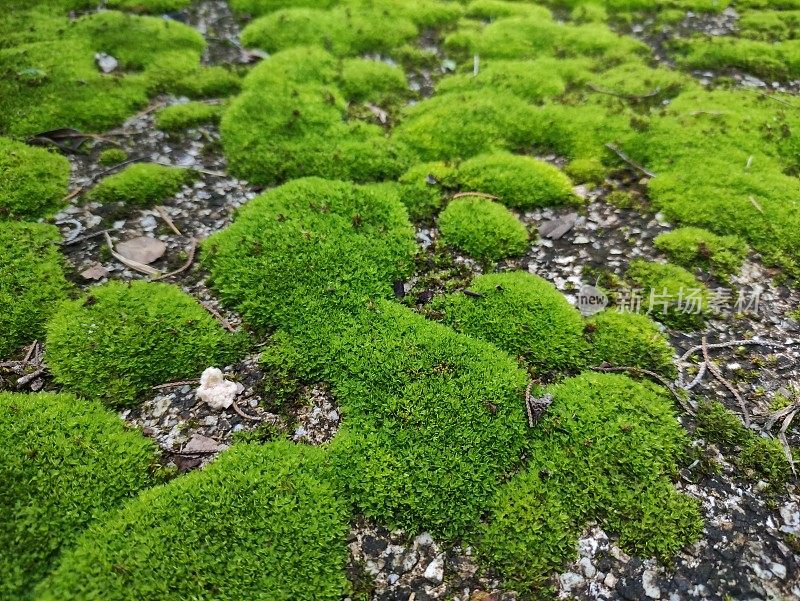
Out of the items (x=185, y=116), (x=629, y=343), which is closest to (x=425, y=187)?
(x=629, y=343)

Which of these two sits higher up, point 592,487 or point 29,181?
point 29,181

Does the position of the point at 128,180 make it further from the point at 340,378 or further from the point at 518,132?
the point at 518,132

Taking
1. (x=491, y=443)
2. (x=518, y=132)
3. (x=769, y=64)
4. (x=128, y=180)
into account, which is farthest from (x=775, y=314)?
(x=128, y=180)

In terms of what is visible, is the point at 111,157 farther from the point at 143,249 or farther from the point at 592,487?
the point at 592,487

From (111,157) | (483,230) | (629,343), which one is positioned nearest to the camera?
(629,343)

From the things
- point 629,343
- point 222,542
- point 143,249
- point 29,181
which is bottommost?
point 222,542

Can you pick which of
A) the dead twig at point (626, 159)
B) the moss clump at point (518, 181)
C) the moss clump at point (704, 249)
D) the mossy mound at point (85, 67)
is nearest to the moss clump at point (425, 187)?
the moss clump at point (518, 181)

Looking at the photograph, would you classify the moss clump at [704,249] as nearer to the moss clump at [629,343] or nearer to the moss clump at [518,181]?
the moss clump at [629,343]
